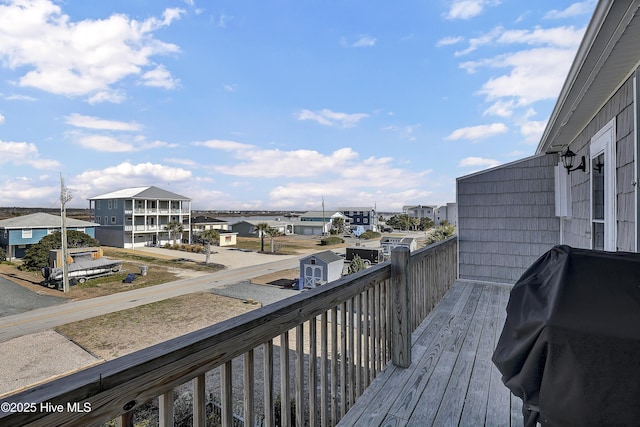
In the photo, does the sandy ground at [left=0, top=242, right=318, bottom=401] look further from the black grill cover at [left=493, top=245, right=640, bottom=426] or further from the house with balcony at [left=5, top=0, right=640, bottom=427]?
the black grill cover at [left=493, top=245, right=640, bottom=426]

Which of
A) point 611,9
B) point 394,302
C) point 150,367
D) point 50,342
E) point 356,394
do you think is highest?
point 611,9

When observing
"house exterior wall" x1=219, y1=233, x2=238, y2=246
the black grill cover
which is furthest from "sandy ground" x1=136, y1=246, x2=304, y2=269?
the black grill cover

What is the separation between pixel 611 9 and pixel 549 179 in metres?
4.21

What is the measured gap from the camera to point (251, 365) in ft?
3.42

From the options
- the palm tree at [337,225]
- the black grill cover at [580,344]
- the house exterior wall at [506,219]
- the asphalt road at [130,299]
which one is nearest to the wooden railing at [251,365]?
the black grill cover at [580,344]

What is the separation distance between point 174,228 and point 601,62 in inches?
1237

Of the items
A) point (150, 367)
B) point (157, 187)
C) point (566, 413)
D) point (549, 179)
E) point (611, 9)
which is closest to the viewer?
point (150, 367)

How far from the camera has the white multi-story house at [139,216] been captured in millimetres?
27391

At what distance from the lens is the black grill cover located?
0.86 m

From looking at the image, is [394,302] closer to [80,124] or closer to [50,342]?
[50,342]

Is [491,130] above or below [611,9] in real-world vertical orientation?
above

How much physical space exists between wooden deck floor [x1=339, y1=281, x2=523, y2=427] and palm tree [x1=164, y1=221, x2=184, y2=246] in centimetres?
2995

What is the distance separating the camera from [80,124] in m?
19.7

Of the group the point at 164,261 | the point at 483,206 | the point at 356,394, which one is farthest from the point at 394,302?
the point at 164,261
